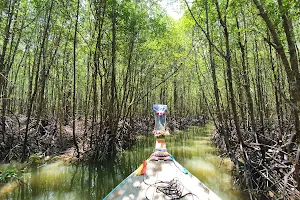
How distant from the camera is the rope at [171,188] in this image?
128 inches

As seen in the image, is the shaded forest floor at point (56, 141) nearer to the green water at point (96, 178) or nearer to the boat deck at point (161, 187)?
the green water at point (96, 178)

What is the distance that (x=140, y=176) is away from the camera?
3996mm

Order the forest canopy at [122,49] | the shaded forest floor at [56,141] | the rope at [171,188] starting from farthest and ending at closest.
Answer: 1. the shaded forest floor at [56,141]
2. the forest canopy at [122,49]
3. the rope at [171,188]

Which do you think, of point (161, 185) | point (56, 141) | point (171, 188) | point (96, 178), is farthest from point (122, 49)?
point (171, 188)

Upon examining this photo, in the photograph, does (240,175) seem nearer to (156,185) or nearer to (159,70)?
(156,185)

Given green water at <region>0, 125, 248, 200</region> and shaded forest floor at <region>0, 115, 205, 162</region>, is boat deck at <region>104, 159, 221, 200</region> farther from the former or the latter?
shaded forest floor at <region>0, 115, 205, 162</region>

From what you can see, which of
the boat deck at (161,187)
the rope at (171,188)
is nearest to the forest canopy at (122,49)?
the boat deck at (161,187)

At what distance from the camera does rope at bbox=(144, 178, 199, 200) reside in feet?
10.6

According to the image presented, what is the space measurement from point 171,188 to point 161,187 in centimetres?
18

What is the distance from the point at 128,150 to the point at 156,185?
6033mm

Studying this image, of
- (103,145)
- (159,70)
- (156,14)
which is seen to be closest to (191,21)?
(156,14)

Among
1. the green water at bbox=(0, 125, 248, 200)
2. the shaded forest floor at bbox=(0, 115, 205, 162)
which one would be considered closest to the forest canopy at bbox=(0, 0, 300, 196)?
the shaded forest floor at bbox=(0, 115, 205, 162)

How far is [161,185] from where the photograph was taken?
11.6 ft

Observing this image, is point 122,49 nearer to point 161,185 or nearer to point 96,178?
point 96,178
